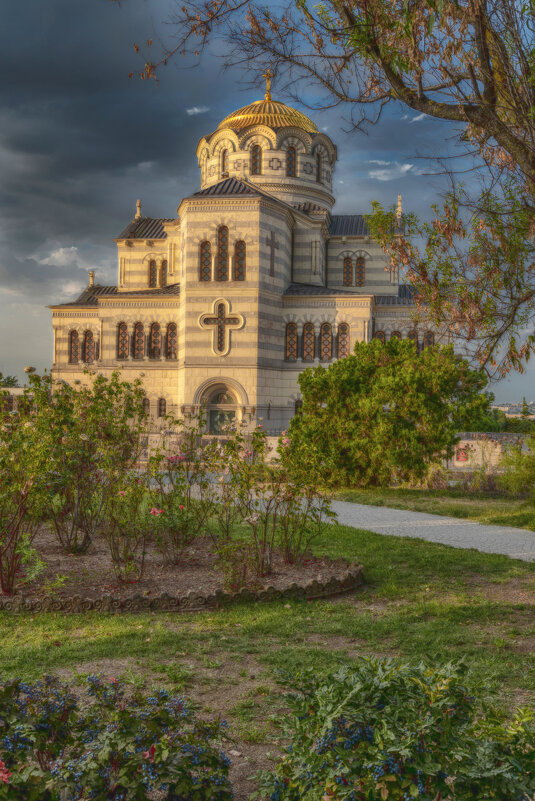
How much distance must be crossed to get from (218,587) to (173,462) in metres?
2.57

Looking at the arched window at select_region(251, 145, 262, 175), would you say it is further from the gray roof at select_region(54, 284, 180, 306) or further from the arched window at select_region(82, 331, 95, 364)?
the arched window at select_region(82, 331, 95, 364)

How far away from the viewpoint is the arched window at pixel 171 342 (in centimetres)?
3378

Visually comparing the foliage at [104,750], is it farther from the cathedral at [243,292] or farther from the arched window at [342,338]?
the arched window at [342,338]

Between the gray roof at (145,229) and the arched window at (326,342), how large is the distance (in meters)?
12.8

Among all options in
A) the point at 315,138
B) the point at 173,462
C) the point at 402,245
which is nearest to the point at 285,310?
the point at 315,138

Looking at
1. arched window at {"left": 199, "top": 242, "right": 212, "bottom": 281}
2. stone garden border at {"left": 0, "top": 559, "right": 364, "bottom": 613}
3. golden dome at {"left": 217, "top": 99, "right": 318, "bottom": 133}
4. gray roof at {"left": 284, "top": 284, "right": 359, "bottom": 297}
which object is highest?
golden dome at {"left": 217, "top": 99, "right": 318, "bottom": 133}

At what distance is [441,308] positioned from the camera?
6984mm

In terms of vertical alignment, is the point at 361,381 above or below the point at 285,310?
below

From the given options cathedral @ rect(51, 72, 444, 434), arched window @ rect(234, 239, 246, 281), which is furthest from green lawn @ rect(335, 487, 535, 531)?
arched window @ rect(234, 239, 246, 281)

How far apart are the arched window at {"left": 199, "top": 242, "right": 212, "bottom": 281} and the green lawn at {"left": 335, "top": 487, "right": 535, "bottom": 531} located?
56.4 ft

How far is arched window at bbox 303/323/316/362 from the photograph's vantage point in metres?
32.1

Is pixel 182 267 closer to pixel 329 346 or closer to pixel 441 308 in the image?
pixel 329 346

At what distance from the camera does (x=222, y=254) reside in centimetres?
3094

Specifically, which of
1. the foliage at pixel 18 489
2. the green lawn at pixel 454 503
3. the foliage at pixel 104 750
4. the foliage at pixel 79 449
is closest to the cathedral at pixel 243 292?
the green lawn at pixel 454 503
